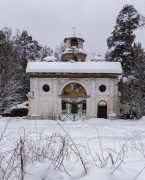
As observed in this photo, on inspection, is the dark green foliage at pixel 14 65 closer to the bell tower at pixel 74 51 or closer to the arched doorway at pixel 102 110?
the bell tower at pixel 74 51

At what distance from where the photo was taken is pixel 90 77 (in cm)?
3086

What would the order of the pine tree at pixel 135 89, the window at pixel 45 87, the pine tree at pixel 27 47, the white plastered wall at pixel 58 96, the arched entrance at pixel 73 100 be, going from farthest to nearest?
the pine tree at pixel 27 47
the window at pixel 45 87
the arched entrance at pixel 73 100
the white plastered wall at pixel 58 96
the pine tree at pixel 135 89

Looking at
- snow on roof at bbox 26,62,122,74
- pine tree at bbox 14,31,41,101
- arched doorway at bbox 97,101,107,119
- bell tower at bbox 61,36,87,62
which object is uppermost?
pine tree at bbox 14,31,41,101

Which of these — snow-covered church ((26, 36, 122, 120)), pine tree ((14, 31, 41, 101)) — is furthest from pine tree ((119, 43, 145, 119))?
pine tree ((14, 31, 41, 101))

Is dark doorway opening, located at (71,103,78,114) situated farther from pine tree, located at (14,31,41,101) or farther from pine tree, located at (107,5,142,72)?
pine tree, located at (14,31,41,101)

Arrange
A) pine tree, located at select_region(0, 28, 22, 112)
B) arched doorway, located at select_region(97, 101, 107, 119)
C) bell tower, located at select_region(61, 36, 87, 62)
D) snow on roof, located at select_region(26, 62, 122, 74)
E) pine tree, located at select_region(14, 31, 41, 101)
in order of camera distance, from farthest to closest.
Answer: pine tree, located at select_region(14, 31, 41, 101), bell tower, located at select_region(61, 36, 87, 62), pine tree, located at select_region(0, 28, 22, 112), snow on roof, located at select_region(26, 62, 122, 74), arched doorway, located at select_region(97, 101, 107, 119)

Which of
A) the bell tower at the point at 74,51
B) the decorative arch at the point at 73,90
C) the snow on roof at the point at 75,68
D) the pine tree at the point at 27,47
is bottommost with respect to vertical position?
the decorative arch at the point at 73,90

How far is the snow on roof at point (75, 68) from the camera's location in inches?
1201

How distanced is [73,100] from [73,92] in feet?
2.77

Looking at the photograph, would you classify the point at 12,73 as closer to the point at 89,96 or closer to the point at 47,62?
the point at 47,62

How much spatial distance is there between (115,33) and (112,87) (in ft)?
35.5

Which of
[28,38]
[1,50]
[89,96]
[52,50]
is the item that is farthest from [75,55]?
[52,50]

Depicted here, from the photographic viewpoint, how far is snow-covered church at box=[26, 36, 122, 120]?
30.0 m

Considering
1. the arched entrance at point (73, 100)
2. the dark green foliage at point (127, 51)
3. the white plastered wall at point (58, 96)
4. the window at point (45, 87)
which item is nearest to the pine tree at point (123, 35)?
the dark green foliage at point (127, 51)
